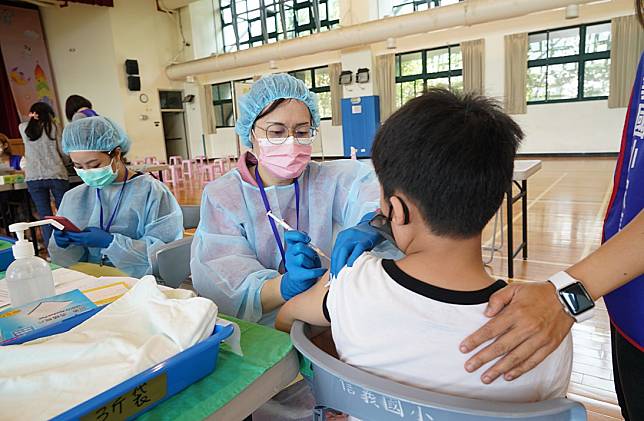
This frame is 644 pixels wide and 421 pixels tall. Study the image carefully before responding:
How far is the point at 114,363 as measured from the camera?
60 cm

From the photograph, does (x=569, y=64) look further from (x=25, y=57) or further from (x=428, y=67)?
(x=25, y=57)

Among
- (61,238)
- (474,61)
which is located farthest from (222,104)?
(61,238)

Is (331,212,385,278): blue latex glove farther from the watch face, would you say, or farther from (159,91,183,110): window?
(159,91,183,110): window

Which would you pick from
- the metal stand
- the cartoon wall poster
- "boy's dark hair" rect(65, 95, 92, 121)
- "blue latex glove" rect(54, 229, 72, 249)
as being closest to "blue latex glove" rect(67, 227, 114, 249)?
"blue latex glove" rect(54, 229, 72, 249)

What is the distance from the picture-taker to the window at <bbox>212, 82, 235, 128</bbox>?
39.2 ft

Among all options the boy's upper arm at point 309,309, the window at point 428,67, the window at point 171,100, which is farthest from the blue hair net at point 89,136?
the window at point 171,100

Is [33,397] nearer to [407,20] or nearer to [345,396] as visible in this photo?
[345,396]

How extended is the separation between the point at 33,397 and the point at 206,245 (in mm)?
716

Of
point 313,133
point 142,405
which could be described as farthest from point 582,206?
point 142,405

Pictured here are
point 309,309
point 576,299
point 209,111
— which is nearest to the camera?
point 576,299

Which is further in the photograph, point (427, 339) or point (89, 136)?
point (89, 136)

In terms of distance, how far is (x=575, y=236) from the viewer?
3.65 metres

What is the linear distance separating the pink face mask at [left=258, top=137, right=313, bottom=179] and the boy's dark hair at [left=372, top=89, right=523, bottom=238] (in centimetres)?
65

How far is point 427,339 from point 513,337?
13 cm
